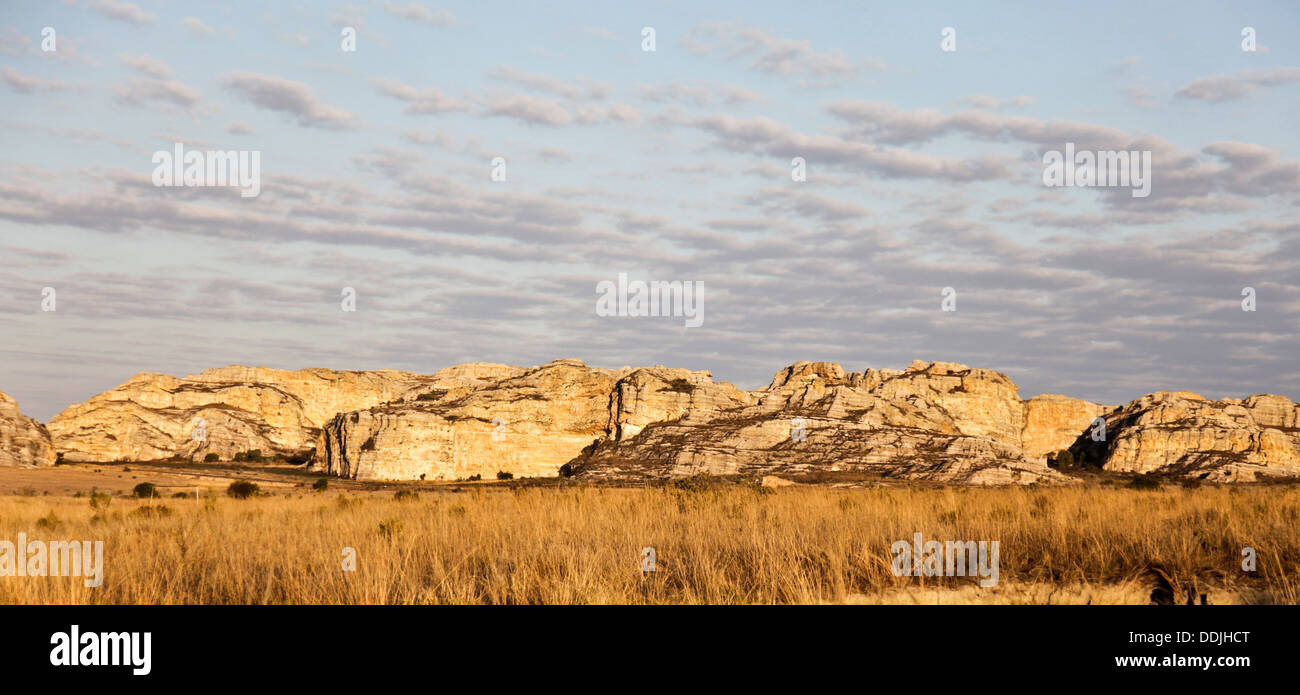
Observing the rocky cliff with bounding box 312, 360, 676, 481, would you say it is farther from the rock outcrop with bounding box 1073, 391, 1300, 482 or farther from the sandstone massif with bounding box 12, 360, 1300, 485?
the rock outcrop with bounding box 1073, 391, 1300, 482

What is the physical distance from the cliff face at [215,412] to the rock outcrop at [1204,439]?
12473cm

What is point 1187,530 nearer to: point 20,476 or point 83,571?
point 83,571

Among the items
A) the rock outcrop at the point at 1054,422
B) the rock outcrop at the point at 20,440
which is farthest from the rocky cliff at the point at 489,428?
the rock outcrop at the point at 1054,422

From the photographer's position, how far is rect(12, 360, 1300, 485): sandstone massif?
9269 cm

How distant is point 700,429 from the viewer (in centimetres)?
10744

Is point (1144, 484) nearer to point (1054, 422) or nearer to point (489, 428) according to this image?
point (489, 428)

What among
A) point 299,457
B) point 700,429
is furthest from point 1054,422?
point 299,457

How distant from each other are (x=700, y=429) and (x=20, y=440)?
281 feet

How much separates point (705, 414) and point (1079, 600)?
105 m

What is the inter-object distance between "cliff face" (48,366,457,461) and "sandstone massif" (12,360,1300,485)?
403mm

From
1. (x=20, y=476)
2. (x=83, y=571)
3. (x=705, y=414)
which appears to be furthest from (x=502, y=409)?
(x=83, y=571)

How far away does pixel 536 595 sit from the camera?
28.5 feet

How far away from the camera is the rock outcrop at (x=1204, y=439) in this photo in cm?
10200
